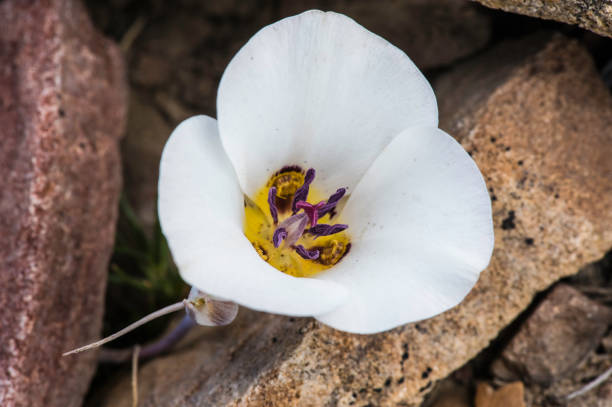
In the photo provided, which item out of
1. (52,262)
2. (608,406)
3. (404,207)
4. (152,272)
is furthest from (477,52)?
(52,262)

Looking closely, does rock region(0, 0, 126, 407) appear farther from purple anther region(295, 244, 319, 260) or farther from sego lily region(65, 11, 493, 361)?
purple anther region(295, 244, 319, 260)

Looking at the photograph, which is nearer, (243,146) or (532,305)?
A: (243,146)

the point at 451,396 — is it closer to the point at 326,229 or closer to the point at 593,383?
the point at 593,383

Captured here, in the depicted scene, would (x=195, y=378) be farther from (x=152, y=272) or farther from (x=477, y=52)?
(x=477, y=52)

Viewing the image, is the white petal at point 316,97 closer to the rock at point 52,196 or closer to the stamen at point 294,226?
the stamen at point 294,226

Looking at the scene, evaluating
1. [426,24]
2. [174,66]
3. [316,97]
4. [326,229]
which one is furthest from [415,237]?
[174,66]

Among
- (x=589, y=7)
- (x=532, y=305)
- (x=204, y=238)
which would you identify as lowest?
(x=532, y=305)

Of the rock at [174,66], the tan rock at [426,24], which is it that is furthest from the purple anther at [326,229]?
the rock at [174,66]

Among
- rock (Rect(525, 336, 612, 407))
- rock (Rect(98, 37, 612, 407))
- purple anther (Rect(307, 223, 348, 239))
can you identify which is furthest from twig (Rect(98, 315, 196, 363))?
rock (Rect(525, 336, 612, 407))
